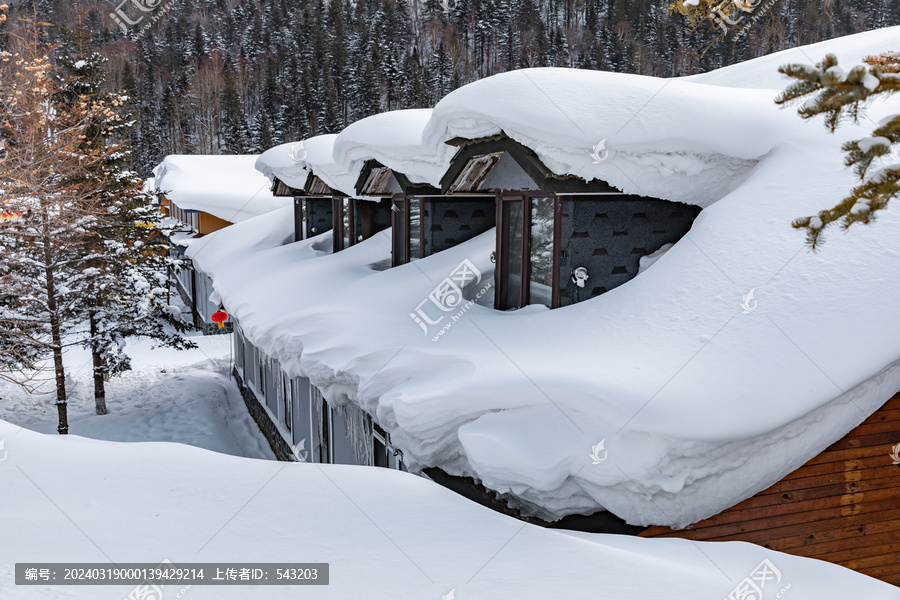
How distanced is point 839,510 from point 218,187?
28.3 metres

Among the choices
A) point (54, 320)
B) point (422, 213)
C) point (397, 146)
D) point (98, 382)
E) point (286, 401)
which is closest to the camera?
point (397, 146)

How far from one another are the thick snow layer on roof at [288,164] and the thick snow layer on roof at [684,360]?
7070 mm

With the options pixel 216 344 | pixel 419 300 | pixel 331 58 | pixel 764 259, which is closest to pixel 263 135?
pixel 331 58

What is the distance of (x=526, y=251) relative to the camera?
6652 mm

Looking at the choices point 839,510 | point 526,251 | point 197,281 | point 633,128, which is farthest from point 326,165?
point 197,281

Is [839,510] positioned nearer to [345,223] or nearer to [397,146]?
[397,146]

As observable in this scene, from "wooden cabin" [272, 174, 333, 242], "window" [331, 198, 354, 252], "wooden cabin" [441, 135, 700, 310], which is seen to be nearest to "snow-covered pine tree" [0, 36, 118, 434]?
"wooden cabin" [272, 174, 333, 242]

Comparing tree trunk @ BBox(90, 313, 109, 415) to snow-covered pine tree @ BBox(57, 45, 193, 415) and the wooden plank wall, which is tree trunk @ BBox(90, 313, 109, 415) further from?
the wooden plank wall

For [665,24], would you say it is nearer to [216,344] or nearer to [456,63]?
[456,63]

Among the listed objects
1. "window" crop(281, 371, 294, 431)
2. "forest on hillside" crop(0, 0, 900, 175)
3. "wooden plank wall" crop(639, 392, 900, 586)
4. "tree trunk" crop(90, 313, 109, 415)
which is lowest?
"tree trunk" crop(90, 313, 109, 415)

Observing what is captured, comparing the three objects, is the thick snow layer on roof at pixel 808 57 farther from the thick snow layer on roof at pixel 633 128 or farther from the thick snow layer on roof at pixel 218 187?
the thick snow layer on roof at pixel 218 187

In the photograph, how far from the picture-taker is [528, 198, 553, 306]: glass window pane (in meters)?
6.34

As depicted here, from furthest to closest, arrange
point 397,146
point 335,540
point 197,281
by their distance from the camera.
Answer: point 197,281 < point 397,146 < point 335,540

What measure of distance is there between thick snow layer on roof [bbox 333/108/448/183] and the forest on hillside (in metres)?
40.2
